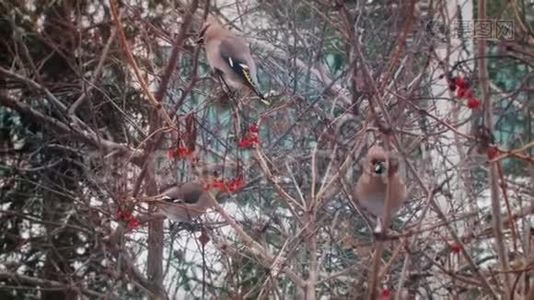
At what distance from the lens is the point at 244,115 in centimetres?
143

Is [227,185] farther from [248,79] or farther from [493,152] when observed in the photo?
[493,152]

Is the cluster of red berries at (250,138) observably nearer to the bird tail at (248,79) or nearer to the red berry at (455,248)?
the bird tail at (248,79)

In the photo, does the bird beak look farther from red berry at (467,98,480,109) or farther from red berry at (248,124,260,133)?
red berry at (248,124,260,133)

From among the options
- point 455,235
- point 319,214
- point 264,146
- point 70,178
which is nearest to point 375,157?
point 455,235

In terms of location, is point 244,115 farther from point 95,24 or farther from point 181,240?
point 95,24

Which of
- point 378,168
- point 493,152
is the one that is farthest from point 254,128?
point 493,152

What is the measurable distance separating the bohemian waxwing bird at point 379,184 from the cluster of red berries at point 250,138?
0.69ft

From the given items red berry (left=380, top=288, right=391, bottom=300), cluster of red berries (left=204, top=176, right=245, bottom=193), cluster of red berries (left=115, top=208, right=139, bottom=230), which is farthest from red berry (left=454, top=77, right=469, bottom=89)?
cluster of red berries (left=115, top=208, right=139, bottom=230)

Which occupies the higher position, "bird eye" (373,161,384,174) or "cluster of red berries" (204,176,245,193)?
"cluster of red berries" (204,176,245,193)

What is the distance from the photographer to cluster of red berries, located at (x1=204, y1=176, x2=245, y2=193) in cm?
124

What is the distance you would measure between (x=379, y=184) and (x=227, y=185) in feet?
1.02

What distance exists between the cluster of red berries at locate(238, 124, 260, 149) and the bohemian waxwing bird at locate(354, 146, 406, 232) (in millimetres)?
210

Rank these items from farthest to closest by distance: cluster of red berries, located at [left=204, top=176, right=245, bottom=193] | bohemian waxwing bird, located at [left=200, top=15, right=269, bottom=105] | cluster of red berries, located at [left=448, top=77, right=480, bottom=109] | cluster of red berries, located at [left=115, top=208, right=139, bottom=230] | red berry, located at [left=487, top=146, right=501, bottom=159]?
cluster of red berries, located at [left=115, top=208, right=139, bottom=230] < bohemian waxwing bird, located at [left=200, top=15, right=269, bottom=105] < cluster of red berries, located at [left=204, top=176, right=245, bottom=193] < cluster of red berries, located at [left=448, top=77, right=480, bottom=109] < red berry, located at [left=487, top=146, right=501, bottom=159]

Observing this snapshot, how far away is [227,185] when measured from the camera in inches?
50.0
